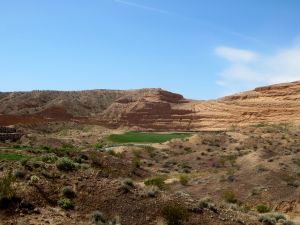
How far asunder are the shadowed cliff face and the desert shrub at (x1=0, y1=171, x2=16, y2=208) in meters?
53.9

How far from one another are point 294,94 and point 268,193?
52997 mm

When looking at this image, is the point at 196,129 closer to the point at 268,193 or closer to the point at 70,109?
the point at 70,109

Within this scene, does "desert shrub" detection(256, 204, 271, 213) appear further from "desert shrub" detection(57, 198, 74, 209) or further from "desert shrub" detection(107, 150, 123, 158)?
"desert shrub" detection(107, 150, 123, 158)

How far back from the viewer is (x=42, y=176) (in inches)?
653

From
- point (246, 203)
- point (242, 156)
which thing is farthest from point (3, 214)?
point (242, 156)

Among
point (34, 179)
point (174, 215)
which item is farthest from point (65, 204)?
point (174, 215)

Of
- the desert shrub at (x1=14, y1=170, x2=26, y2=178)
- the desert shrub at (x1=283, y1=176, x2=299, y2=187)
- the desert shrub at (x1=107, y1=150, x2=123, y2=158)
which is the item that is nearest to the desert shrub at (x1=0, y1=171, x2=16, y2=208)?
the desert shrub at (x1=14, y1=170, x2=26, y2=178)

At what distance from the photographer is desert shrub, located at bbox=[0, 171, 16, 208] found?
1451 centimetres

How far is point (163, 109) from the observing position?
275 feet

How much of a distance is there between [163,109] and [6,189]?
69.3 meters

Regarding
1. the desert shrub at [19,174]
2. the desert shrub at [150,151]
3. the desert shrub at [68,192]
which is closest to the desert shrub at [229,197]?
the desert shrub at [68,192]

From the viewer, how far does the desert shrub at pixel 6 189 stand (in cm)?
1451

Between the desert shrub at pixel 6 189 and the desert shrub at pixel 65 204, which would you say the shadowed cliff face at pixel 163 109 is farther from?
the desert shrub at pixel 6 189

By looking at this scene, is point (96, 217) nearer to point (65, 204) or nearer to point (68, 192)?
point (65, 204)
